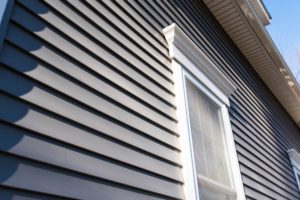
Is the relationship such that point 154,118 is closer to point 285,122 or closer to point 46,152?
point 46,152

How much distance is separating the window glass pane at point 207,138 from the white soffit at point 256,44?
221 cm

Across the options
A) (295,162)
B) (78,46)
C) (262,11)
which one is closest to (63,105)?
(78,46)

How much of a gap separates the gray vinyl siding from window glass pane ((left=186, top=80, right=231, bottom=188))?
38 centimetres

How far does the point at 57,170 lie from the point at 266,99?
21.2 feet

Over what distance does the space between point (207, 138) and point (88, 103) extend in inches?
71.4

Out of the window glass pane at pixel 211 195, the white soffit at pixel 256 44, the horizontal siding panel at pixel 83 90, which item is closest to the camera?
the horizontal siding panel at pixel 83 90

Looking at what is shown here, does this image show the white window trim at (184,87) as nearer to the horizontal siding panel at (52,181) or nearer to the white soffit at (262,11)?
the horizontal siding panel at (52,181)

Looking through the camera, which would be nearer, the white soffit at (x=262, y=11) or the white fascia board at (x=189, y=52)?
the white fascia board at (x=189, y=52)

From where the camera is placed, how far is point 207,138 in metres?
3.51

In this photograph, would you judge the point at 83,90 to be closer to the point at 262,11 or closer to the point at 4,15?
the point at 4,15

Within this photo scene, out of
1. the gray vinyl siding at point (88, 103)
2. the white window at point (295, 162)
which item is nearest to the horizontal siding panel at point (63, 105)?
the gray vinyl siding at point (88, 103)

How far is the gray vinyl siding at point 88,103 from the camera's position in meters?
1.55

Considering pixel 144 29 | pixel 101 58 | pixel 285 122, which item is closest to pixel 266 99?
pixel 285 122

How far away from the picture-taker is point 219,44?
5.29 meters
